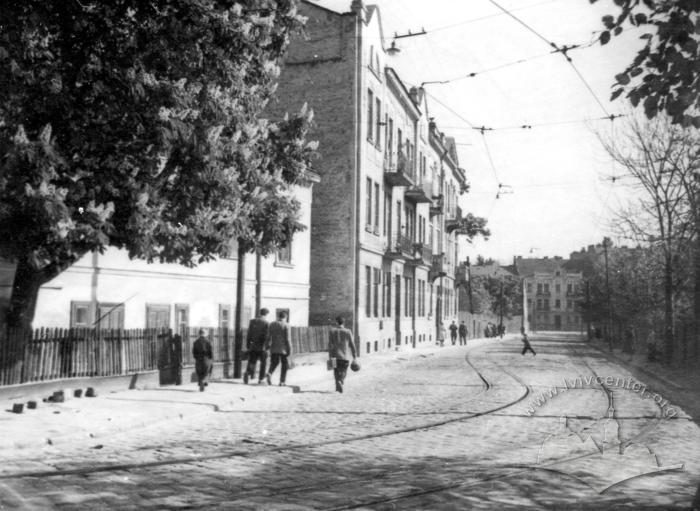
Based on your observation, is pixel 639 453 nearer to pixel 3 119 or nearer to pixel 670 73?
pixel 670 73

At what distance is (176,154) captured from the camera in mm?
12578

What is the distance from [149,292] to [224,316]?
142 inches

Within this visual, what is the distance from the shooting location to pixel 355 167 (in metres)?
29.5

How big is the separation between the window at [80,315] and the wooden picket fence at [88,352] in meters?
1.45

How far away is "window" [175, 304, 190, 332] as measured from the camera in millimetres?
19078

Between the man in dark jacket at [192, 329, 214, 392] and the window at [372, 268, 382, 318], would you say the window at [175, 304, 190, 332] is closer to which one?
the man in dark jacket at [192, 329, 214, 392]

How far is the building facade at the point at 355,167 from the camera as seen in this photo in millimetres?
29594

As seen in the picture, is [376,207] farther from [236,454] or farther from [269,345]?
[236,454]

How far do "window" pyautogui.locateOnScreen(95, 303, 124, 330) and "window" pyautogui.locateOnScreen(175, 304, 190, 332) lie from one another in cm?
210

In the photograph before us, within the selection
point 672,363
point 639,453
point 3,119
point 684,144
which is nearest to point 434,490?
point 639,453

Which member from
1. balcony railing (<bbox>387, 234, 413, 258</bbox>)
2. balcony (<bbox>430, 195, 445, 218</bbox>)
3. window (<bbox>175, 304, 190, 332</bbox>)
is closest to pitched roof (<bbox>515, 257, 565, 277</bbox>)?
balcony (<bbox>430, 195, 445, 218</bbox>)

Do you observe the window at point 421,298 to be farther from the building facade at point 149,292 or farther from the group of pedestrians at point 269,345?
the group of pedestrians at point 269,345

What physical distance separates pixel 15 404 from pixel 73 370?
237 cm

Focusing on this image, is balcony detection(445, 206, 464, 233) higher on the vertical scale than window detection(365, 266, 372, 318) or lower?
higher
